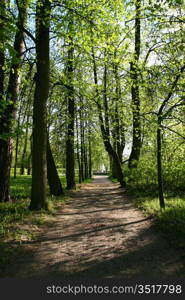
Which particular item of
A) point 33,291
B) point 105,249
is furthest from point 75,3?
point 33,291

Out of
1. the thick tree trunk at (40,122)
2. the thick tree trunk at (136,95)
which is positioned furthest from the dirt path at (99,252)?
the thick tree trunk at (136,95)

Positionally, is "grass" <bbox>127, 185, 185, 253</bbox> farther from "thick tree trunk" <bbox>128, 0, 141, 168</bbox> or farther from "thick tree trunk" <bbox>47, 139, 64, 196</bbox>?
"thick tree trunk" <bbox>47, 139, 64, 196</bbox>

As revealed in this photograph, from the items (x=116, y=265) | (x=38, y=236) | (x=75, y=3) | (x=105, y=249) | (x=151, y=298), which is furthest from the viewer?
(x=75, y=3)

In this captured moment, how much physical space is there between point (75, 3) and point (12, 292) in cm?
Result: 912

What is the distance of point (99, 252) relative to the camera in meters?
4.87

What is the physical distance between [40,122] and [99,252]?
545 centimetres

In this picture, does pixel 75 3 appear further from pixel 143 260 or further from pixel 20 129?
pixel 143 260

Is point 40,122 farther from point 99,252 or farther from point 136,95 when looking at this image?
point 136,95

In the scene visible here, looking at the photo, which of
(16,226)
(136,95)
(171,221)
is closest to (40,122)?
(16,226)

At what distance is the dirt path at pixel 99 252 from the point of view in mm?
3963

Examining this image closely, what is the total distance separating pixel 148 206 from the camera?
8812 mm

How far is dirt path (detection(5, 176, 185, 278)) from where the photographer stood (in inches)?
156

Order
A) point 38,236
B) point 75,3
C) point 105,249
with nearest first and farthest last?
point 105,249, point 38,236, point 75,3

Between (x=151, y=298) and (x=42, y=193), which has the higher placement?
(x=42, y=193)
